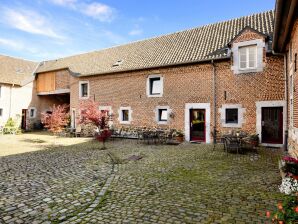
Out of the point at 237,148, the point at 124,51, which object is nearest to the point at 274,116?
the point at 237,148

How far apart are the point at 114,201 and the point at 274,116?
33.5 feet

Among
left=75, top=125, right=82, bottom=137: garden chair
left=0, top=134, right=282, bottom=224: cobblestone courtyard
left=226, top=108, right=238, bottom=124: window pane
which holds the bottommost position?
left=0, top=134, right=282, bottom=224: cobblestone courtyard

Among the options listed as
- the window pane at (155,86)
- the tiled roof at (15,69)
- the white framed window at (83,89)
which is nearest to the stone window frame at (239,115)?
the window pane at (155,86)

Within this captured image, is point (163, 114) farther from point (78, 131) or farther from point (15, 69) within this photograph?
point (15, 69)

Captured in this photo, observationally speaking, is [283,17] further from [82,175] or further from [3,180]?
[3,180]

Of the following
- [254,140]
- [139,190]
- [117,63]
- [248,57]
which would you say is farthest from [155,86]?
[139,190]

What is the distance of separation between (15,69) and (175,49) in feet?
57.3

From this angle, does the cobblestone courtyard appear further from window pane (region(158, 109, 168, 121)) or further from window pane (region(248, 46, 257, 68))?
window pane (region(158, 109, 168, 121))

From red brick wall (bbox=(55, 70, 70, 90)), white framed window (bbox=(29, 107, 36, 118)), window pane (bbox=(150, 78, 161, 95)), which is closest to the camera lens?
window pane (bbox=(150, 78, 161, 95))

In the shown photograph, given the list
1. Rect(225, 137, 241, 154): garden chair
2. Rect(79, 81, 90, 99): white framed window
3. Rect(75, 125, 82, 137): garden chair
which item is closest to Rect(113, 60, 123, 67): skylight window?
Rect(79, 81, 90, 99): white framed window

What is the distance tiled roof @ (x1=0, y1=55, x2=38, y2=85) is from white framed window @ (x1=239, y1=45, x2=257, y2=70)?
1985 centimetres

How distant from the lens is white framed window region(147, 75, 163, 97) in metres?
15.2

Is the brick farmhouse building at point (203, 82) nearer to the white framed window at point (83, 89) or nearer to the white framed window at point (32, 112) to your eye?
the white framed window at point (83, 89)

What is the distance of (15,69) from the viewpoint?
926 inches
